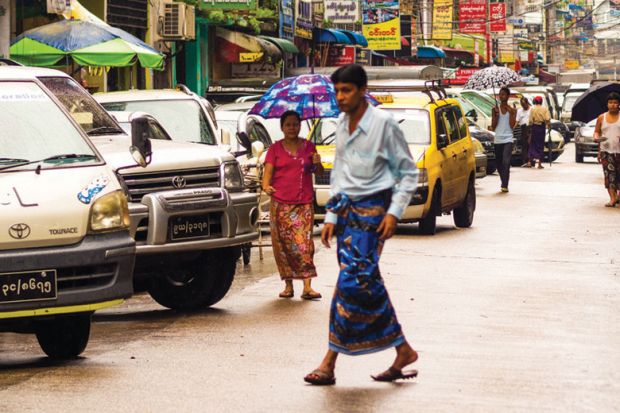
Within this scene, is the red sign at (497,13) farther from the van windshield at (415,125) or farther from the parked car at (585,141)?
the van windshield at (415,125)

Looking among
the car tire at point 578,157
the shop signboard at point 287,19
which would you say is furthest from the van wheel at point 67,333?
the car tire at point 578,157

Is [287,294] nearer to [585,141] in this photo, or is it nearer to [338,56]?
[585,141]

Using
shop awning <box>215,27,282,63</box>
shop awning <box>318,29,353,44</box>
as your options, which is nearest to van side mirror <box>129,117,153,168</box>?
shop awning <box>215,27,282,63</box>

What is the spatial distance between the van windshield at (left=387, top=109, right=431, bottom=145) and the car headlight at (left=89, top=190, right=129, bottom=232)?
10445mm

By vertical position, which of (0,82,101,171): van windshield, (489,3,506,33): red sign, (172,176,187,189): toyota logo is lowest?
(172,176,187,189): toyota logo

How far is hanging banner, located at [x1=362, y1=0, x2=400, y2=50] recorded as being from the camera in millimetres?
54556

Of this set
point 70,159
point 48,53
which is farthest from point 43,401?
point 48,53

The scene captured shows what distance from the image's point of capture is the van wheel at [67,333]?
30.4 feet

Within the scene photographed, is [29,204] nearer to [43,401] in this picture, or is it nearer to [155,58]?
[43,401]

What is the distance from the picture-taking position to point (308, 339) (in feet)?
32.9

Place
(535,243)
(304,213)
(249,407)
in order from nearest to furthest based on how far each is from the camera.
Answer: (249,407) < (304,213) < (535,243)

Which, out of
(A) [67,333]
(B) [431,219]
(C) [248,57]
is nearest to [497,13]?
(C) [248,57]

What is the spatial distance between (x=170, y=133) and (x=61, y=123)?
5048 millimetres

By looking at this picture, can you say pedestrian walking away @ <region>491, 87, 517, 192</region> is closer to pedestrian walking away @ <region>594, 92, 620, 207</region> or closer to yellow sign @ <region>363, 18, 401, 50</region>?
pedestrian walking away @ <region>594, 92, 620, 207</region>
